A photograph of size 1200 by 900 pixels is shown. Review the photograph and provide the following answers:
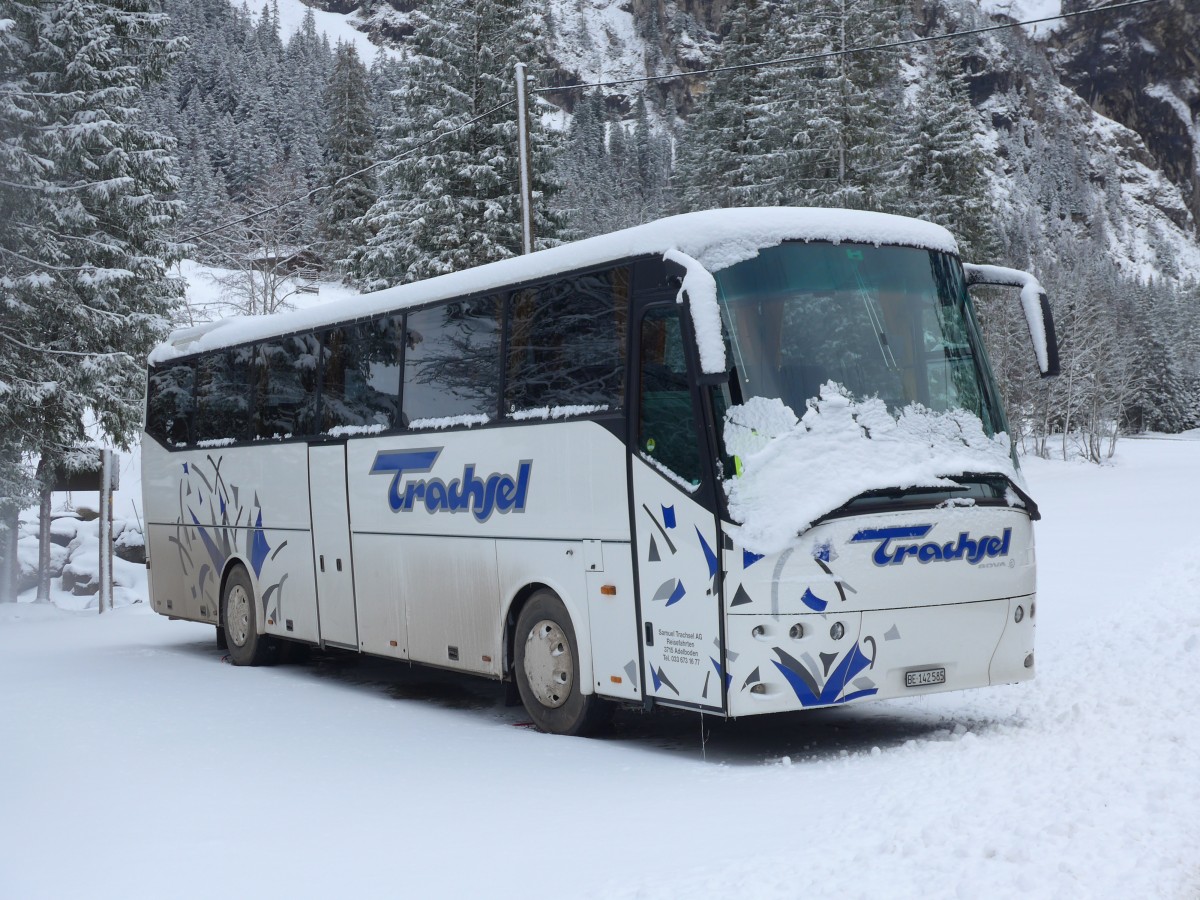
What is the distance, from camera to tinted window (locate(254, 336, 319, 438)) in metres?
13.5

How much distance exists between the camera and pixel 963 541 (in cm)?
855

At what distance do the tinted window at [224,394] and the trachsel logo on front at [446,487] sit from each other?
3450 mm

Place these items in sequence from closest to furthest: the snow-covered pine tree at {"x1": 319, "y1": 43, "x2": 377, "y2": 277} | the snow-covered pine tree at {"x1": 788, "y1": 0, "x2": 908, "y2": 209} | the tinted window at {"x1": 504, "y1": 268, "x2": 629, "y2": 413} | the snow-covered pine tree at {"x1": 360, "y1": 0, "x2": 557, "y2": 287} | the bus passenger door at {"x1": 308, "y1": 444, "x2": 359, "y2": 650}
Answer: the tinted window at {"x1": 504, "y1": 268, "x2": 629, "y2": 413} < the bus passenger door at {"x1": 308, "y1": 444, "x2": 359, "y2": 650} < the snow-covered pine tree at {"x1": 360, "y1": 0, "x2": 557, "y2": 287} < the snow-covered pine tree at {"x1": 788, "y1": 0, "x2": 908, "y2": 209} < the snow-covered pine tree at {"x1": 319, "y1": 43, "x2": 377, "y2": 277}

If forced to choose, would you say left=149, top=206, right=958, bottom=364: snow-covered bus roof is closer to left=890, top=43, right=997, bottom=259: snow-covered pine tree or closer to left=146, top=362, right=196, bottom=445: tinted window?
left=146, top=362, right=196, bottom=445: tinted window

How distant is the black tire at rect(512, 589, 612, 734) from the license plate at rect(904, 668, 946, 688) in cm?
217

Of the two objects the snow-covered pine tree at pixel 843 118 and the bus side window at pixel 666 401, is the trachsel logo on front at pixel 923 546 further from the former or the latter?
the snow-covered pine tree at pixel 843 118

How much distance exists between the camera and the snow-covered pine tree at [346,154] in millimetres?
77875

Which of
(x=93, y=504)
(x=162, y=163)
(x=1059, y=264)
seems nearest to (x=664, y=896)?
(x=162, y=163)

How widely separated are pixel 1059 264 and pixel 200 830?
181 m

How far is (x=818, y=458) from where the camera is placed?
8188mm

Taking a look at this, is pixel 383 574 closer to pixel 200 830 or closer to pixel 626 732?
pixel 626 732

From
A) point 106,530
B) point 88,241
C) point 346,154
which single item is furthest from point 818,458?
point 346,154

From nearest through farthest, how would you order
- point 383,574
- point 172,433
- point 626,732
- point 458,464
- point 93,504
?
point 626,732, point 458,464, point 383,574, point 172,433, point 93,504

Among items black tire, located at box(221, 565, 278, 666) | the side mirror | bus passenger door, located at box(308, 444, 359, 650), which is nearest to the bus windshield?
the side mirror
